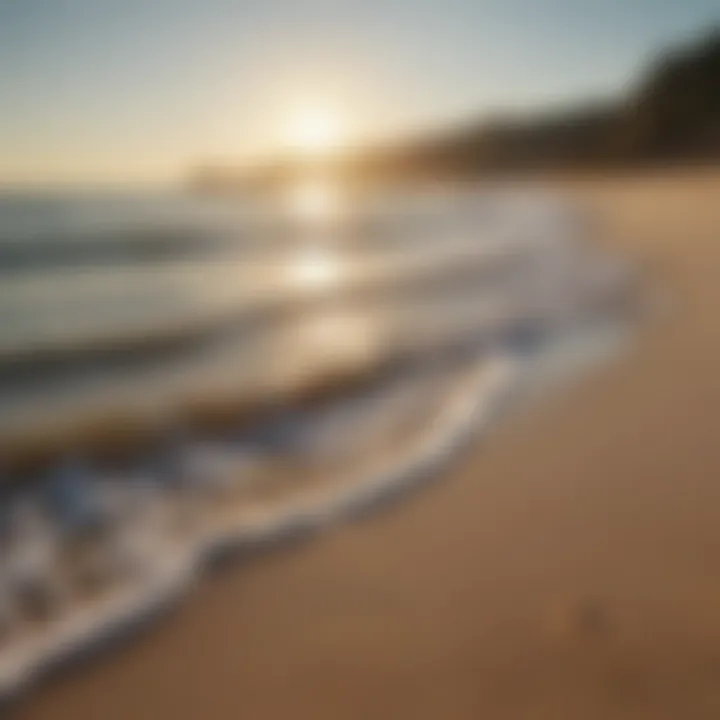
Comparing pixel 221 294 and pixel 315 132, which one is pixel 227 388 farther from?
pixel 315 132

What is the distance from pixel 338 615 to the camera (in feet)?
2.87

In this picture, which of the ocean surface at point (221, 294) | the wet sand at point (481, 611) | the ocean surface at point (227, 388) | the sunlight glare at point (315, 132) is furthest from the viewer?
the sunlight glare at point (315, 132)

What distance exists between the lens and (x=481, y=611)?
877 millimetres

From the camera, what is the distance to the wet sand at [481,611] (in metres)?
0.75

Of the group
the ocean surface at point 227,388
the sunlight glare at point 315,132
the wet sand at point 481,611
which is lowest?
the wet sand at point 481,611

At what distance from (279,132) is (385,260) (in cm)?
156

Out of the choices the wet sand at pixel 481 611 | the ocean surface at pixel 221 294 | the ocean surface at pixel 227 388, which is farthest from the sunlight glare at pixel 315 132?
the wet sand at pixel 481 611

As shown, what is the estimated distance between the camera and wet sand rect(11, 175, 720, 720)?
0.75 metres

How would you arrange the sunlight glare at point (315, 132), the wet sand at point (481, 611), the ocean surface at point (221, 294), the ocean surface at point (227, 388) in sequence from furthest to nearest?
the sunlight glare at point (315, 132), the ocean surface at point (221, 294), the ocean surface at point (227, 388), the wet sand at point (481, 611)

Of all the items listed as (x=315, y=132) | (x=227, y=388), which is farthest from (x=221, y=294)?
(x=315, y=132)

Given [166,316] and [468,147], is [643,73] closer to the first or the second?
[468,147]

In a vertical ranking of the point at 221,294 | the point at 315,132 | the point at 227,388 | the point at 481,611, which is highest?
the point at 315,132

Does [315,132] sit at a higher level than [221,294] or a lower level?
higher

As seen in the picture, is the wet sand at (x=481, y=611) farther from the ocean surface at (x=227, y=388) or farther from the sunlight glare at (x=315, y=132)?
the sunlight glare at (x=315, y=132)
